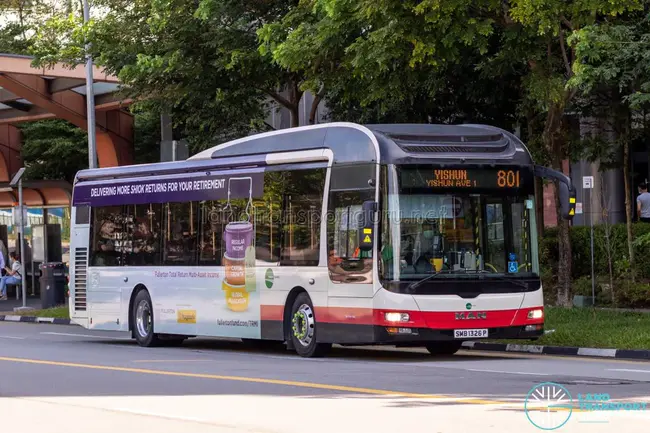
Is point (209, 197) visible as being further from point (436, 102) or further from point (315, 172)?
point (436, 102)

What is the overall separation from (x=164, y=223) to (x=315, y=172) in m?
4.49

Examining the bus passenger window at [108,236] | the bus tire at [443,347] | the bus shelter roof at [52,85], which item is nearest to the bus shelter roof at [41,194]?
the bus shelter roof at [52,85]

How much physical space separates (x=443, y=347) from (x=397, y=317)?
2.43 meters

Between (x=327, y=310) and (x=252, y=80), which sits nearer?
(x=327, y=310)

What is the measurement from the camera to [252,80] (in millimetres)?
29078

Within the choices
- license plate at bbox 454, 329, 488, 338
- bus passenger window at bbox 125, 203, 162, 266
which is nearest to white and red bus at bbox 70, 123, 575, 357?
license plate at bbox 454, 329, 488, 338

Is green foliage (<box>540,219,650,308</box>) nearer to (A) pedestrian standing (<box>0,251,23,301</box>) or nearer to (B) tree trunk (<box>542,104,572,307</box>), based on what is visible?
(B) tree trunk (<box>542,104,572,307</box>)

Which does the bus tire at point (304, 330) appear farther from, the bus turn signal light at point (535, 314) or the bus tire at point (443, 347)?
the bus turn signal light at point (535, 314)

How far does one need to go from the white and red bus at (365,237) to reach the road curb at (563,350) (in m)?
1.66

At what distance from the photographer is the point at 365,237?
1770 centimetres

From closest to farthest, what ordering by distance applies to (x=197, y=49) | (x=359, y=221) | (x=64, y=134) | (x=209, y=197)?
(x=359, y=221) < (x=209, y=197) < (x=197, y=49) < (x=64, y=134)

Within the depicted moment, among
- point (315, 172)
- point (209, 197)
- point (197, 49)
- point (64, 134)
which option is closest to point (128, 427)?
point (315, 172)

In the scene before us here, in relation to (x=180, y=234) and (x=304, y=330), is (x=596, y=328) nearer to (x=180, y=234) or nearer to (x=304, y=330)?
(x=304, y=330)

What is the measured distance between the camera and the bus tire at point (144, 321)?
2344cm
